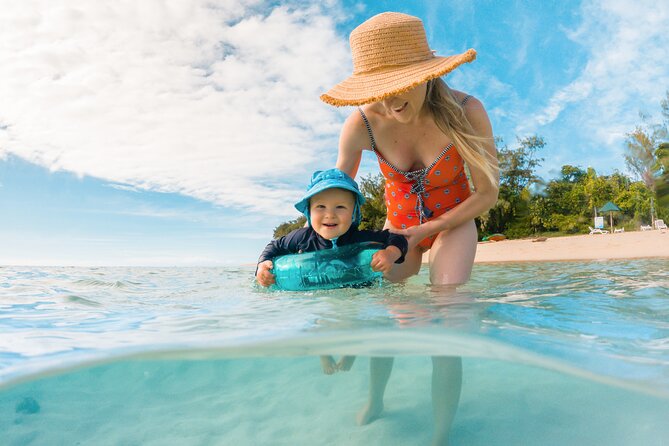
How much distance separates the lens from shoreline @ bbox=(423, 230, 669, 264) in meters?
14.7

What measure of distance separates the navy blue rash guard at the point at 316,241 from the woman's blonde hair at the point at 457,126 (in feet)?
3.12

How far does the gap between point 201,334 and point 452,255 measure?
254 cm

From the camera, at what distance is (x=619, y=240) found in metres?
18.2

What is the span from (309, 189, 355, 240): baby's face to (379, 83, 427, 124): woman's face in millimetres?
860

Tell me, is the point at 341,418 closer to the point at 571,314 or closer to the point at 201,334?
the point at 201,334

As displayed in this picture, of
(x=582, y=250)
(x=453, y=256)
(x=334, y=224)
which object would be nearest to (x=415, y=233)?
(x=453, y=256)

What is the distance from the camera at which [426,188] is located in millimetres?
5195

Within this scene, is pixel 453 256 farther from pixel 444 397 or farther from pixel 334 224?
pixel 444 397

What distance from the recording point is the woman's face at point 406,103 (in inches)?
167

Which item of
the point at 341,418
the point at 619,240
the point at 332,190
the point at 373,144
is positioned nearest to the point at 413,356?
the point at 341,418

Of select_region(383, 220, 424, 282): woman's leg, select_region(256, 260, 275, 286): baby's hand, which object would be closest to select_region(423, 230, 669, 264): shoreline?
select_region(383, 220, 424, 282): woman's leg

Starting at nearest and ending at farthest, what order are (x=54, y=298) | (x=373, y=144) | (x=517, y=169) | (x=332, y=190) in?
(x=332, y=190) < (x=373, y=144) < (x=54, y=298) < (x=517, y=169)

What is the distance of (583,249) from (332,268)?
1510 cm

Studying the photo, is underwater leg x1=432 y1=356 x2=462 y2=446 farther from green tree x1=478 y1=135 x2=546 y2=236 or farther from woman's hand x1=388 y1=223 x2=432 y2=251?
green tree x1=478 y1=135 x2=546 y2=236
